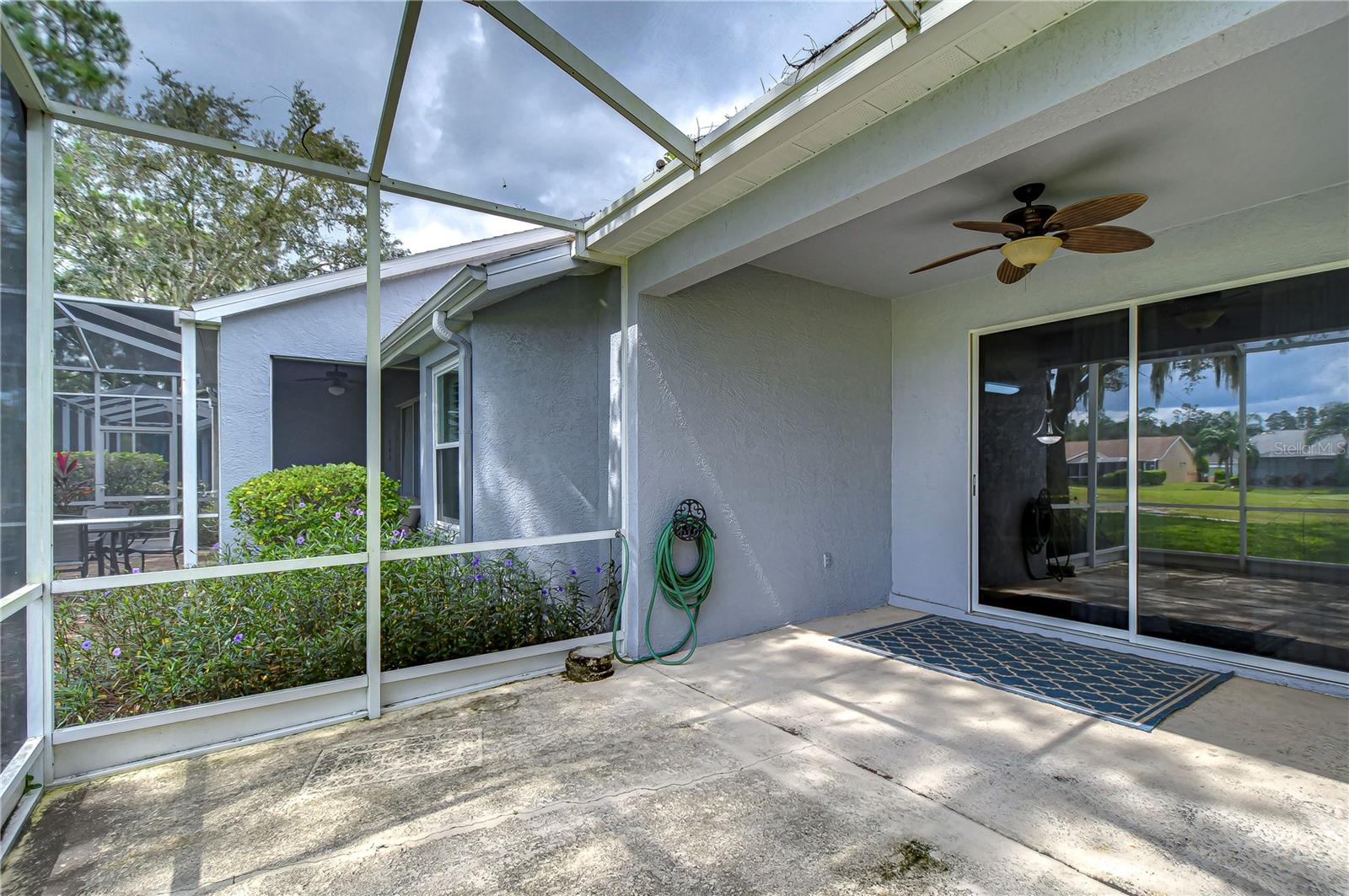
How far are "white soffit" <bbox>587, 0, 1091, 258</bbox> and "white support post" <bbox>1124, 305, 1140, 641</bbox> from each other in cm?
286

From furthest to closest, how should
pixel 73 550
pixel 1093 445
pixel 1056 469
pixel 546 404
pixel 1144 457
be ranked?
1. pixel 546 404
2. pixel 1056 469
3. pixel 1093 445
4. pixel 1144 457
5. pixel 73 550

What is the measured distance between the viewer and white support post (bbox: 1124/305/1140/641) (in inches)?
154

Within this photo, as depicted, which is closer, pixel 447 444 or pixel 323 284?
pixel 323 284

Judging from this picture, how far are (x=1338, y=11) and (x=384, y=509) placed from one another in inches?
203

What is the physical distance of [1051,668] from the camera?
3676mm

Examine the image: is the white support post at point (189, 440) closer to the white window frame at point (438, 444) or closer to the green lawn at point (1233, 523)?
the white window frame at point (438, 444)

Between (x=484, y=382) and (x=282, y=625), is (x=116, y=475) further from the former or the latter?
(x=484, y=382)

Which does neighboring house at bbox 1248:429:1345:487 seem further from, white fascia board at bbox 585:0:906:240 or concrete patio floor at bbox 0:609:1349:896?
white fascia board at bbox 585:0:906:240

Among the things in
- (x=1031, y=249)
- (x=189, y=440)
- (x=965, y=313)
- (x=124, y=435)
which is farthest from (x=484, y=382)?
(x=965, y=313)

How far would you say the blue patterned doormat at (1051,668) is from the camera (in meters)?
3.15

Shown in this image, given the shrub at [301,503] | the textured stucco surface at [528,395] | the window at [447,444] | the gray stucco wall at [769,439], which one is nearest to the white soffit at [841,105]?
the gray stucco wall at [769,439]

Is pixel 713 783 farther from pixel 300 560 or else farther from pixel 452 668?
pixel 300 560

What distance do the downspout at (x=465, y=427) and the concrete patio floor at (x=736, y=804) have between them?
1.84m

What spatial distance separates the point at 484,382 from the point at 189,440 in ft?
6.20
